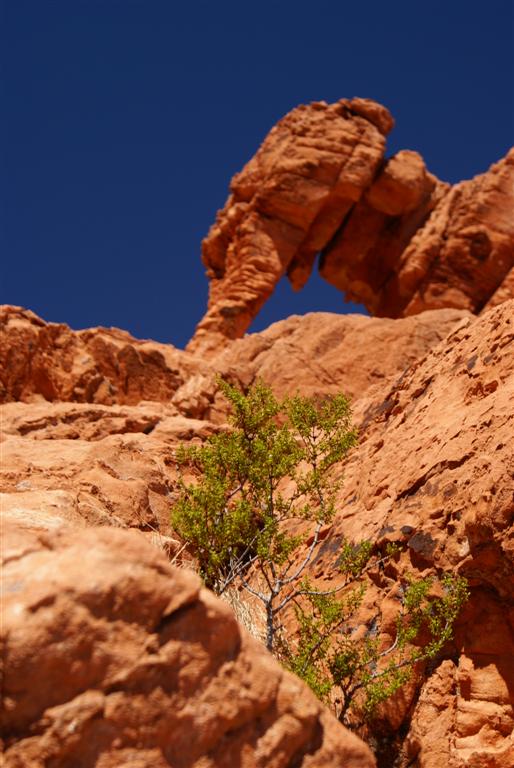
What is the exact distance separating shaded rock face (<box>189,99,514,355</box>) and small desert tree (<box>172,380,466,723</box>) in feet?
78.3

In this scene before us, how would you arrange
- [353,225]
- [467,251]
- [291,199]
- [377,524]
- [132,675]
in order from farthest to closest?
[353,225] < [467,251] < [291,199] < [377,524] < [132,675]

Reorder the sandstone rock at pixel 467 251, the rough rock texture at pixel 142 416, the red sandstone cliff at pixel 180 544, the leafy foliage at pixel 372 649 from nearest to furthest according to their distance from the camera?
the red sandstone cliff at pixel 180 544 → the leafy foliage at pixel 372 649 → the rough rock texture at pixel 142 416 → the sandstone rock at pixel 467 251

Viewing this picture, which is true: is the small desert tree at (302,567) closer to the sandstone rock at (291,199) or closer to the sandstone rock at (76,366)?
the sandstone rock at (76,366)

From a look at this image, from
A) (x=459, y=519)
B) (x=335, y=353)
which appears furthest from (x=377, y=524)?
(x=335, y=353)

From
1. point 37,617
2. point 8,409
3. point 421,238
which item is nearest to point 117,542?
point 37,617

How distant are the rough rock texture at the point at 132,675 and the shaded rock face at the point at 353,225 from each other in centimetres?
2930

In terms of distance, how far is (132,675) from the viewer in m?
3.15

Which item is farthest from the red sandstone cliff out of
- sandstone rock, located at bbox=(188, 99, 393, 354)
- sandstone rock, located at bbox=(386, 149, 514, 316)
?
sandstone rock, located at bbox=(386, 149, 514, 316)

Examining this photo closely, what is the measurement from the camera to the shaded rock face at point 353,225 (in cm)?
3469

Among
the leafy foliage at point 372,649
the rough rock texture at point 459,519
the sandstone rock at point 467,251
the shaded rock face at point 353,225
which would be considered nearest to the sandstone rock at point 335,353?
the rough rock texture at point 459,519

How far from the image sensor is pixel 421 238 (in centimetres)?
3641

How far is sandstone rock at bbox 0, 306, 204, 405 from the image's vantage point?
17.3m

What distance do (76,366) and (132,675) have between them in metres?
15.6

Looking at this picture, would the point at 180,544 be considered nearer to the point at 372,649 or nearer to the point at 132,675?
the point at 372,649
